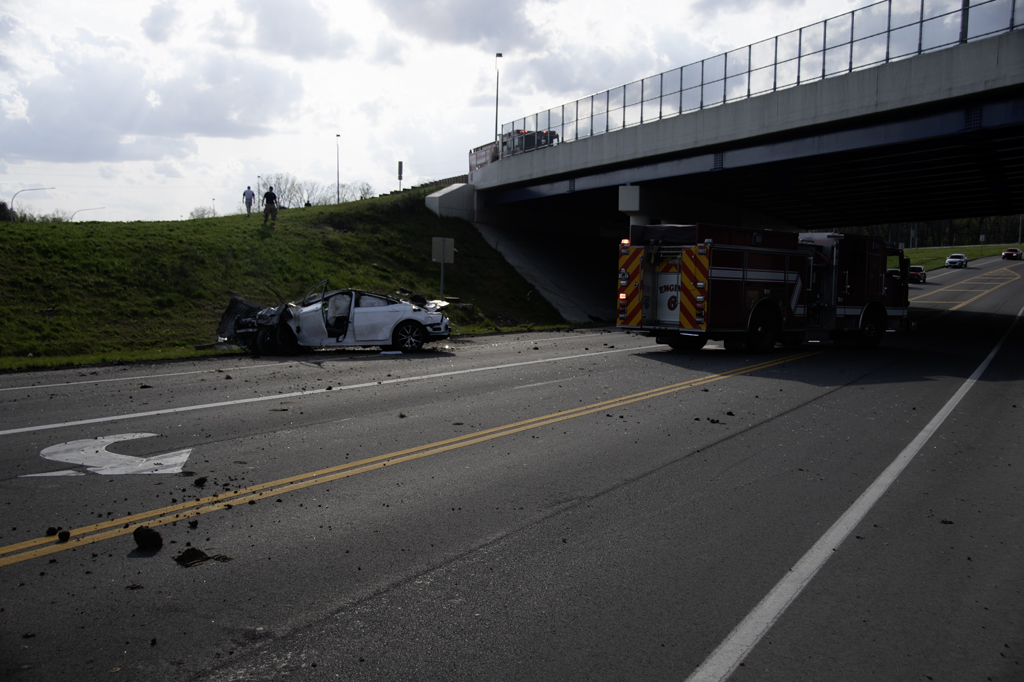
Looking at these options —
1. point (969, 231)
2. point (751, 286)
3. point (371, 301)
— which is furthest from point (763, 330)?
point (969, 231)

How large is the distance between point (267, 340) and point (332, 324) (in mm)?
1497

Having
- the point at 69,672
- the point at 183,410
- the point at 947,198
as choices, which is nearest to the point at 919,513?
the point at 69,672

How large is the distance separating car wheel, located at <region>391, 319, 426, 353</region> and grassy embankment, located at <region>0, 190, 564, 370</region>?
4.89 meters

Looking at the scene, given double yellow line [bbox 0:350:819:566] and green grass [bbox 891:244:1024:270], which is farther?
green grass [bbox 891:244:1024:270]

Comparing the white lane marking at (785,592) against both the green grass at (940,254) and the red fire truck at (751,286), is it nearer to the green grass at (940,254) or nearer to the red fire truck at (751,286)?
the red fire truck at (751,286)

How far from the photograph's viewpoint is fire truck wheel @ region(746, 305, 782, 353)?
17.1 meters

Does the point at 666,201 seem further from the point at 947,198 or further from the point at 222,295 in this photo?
the point at 222,295

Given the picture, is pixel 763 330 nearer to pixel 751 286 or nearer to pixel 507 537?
pixel 751 286

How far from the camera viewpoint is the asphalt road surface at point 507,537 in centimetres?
360

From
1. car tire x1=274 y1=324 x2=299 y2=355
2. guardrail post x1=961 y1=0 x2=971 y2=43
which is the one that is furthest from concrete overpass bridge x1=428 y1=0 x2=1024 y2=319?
car tire x1=274 y1=324 x2=299 y2=355

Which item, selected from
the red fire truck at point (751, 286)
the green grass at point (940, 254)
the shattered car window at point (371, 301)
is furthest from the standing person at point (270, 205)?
the green grass at point (940, 254)

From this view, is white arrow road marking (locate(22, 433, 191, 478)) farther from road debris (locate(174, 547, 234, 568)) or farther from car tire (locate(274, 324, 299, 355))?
car tire (locate(274, 324, 299, 355))

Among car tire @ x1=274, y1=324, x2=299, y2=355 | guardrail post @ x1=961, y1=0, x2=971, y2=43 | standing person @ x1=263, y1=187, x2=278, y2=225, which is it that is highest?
guardrail post @ x1=961, y1=0, x2=971, y2=43

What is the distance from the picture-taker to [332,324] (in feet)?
54.6
